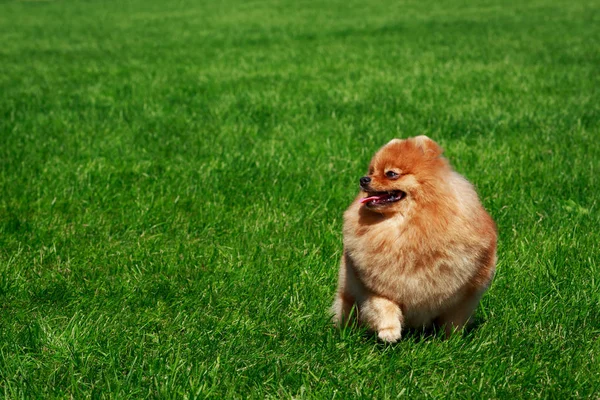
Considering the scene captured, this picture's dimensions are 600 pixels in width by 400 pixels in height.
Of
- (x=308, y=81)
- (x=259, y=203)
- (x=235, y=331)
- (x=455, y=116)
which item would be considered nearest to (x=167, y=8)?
(x=308, y=81)

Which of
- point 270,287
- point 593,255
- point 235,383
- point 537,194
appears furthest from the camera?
point 537,194

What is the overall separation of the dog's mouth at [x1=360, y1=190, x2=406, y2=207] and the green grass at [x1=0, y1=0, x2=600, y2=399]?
601 mm

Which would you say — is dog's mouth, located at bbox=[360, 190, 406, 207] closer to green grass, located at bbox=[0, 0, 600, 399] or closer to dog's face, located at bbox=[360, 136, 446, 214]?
dog's face, located at bbox=[360, 136, 446, 214]

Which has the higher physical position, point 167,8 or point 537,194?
point 537,194

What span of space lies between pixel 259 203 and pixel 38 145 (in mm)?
2655

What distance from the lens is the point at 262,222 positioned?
456 centimetres

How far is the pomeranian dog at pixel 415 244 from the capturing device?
276 centimetres

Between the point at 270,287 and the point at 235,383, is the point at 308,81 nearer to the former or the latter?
the point at 270,287

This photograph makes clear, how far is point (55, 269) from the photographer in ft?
12.8

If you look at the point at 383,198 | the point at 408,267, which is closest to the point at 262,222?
the point at 383,198

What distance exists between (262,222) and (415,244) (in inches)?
75.9

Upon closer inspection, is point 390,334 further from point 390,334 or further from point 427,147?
point 427,147

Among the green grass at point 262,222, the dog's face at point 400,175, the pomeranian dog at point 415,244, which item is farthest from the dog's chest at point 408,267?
the green grass at point 262,222

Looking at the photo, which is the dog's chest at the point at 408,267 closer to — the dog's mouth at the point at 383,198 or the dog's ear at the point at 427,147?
the dog's mouth at the point at 383,198
